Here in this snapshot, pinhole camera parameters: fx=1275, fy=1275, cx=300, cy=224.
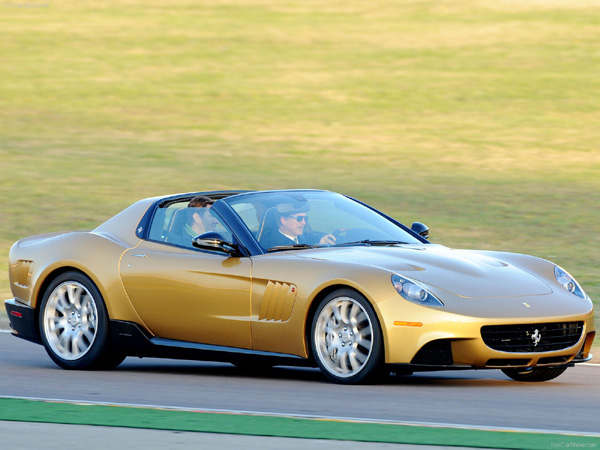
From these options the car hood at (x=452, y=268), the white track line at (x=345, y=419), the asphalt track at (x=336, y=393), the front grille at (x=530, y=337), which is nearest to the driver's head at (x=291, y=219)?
the car hood at (x=452, y=268)

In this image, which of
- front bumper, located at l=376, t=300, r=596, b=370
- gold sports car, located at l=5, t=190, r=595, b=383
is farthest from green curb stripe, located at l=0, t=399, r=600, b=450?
gold sports car, located at l=5, t=190, r=595, b=383

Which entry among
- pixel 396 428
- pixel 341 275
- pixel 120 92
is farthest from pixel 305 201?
pixel 120 92

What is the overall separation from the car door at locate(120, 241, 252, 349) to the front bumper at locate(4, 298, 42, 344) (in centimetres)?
94

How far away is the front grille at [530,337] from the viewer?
8062 millimetres

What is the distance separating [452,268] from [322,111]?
21073mm

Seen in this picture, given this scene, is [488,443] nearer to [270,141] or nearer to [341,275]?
[341,275]

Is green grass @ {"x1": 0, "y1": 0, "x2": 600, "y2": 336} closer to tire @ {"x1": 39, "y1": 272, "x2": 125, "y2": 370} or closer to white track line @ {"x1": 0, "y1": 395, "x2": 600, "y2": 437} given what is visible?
tire @ {"x1": 39, "y1": 272, "x2": 125, "y2": 370}

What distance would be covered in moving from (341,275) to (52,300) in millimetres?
2641

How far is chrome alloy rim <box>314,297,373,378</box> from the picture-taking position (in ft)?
26.9

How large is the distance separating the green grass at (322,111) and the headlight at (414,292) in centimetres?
633

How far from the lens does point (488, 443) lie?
20.4ft

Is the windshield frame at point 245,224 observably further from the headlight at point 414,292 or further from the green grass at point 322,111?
the green grass at point 322,111

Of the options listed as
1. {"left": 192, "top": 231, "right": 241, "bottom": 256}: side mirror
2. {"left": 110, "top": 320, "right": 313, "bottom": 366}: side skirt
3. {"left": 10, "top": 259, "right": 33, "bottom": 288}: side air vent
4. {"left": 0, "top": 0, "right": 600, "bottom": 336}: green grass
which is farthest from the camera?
{"left": 0, "top": 0, "right": 600, "bottom": 336}: green grass

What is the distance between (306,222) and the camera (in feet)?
30.3
